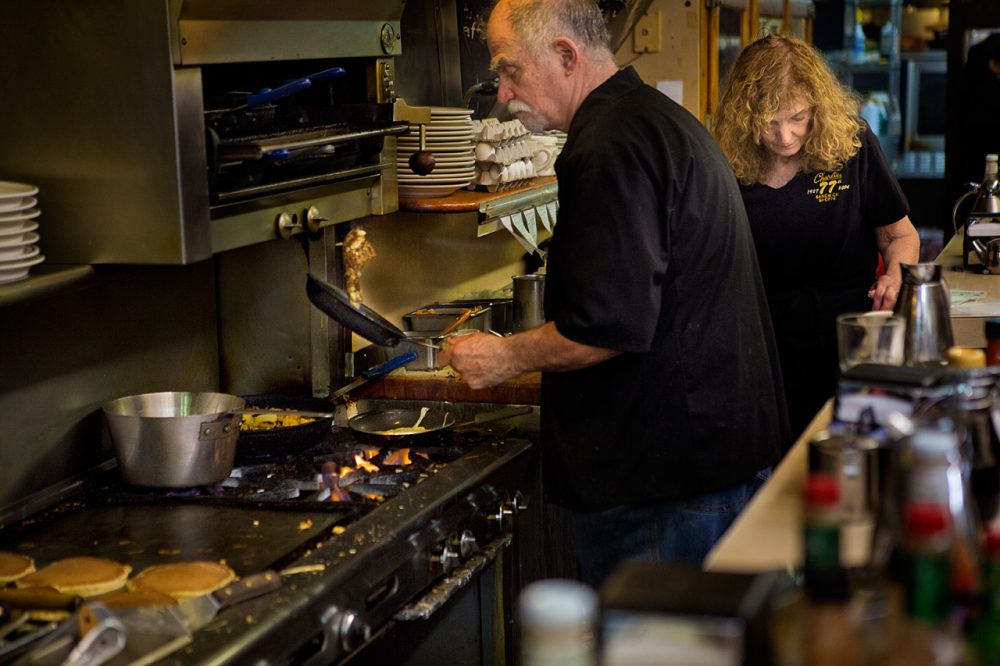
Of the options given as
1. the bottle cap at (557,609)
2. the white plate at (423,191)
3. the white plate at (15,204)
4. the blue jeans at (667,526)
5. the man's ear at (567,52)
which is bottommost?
the blue jeans at (667,526)

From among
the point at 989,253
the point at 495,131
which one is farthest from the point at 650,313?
the point at 989,253

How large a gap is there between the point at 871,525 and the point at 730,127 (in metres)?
2.42

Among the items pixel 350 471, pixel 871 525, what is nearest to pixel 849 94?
pixel 350 471

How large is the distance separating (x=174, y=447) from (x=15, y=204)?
27.3 inches

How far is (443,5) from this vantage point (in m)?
4.49

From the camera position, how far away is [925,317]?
230 cm

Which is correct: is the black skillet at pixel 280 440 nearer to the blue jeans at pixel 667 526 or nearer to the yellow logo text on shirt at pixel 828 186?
the blue jeans at pixel 667 526

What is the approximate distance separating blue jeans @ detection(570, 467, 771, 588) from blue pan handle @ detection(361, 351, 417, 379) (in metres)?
1.17

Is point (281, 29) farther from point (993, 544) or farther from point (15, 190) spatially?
point (993, 544)

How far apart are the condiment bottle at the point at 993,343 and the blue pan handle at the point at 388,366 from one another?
6.47ft

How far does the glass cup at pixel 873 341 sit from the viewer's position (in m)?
2.16

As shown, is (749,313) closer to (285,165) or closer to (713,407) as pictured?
(713,407)

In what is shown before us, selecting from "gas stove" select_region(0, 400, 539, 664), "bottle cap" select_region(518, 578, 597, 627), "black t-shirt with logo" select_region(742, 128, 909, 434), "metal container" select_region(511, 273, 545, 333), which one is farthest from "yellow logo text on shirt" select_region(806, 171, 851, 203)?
"bottle cap" select_region(518, 578, 597, 627)

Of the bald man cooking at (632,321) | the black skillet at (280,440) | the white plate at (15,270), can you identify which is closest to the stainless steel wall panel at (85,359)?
the white plate at (15,270)
